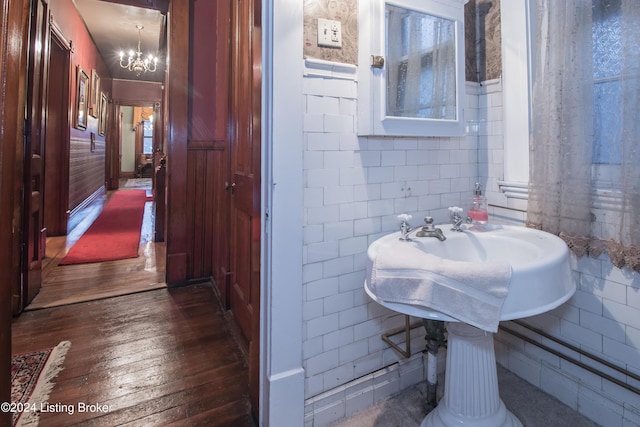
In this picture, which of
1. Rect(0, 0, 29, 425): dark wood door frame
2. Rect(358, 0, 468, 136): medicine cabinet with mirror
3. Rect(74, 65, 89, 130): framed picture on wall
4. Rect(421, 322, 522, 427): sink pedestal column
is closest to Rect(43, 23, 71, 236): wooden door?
Rect(74, 65, 89, 130): framed picture on wall

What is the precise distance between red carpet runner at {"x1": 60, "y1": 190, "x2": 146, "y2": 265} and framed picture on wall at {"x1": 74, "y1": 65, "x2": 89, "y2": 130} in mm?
1447

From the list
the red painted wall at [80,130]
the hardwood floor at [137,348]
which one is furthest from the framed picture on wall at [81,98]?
the hardwood floor at [137,348]

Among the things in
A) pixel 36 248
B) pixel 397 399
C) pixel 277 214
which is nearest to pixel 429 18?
pixel 277 214

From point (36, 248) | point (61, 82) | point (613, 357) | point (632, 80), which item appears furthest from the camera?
point (61, 82)

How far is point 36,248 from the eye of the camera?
251 centimetres

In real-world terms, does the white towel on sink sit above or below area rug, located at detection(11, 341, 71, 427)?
above

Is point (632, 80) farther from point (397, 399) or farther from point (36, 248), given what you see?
point (36, 248)

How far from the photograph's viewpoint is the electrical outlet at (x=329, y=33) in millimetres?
1250

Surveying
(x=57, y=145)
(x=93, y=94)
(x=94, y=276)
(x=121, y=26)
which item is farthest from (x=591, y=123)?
(x=93, y=94)

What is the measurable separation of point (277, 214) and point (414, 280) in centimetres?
52

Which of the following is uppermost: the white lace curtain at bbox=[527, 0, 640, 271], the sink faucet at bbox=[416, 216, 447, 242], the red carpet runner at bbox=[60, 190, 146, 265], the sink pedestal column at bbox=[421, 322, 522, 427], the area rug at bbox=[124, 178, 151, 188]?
the area rug at bbox=[124, 178, 151, 188]

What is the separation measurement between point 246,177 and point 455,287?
121 centimetres

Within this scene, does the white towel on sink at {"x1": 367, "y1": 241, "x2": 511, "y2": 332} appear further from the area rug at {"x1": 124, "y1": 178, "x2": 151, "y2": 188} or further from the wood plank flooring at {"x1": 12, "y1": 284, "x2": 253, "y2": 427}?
the area rug at {"x1": 124, "y1": 178, "x2": 151, "y2": 188}

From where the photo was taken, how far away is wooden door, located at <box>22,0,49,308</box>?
2.17 meters
